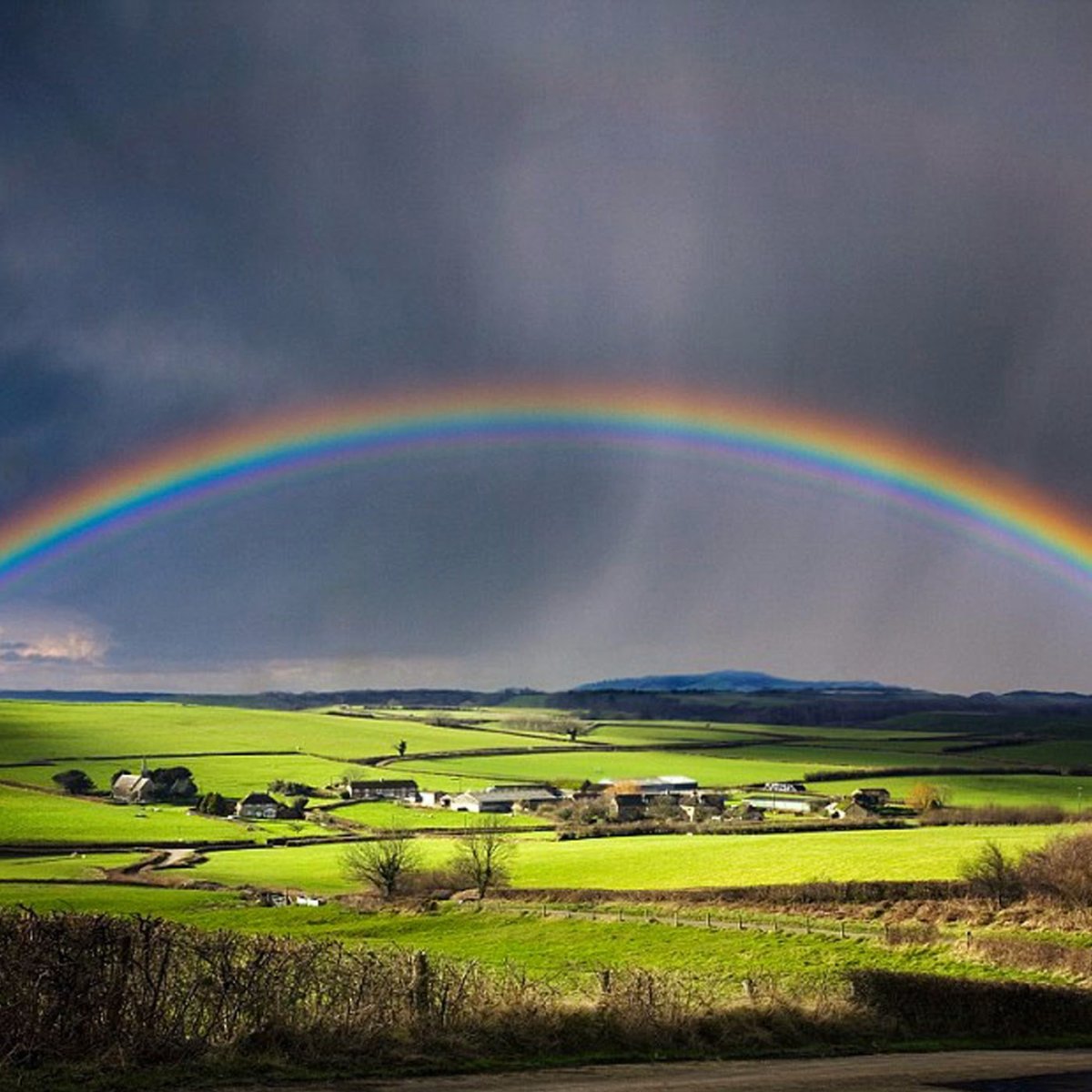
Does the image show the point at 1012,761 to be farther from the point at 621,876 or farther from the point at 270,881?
the point at 270,881

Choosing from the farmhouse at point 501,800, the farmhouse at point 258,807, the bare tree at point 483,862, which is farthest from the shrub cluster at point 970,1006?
the farmhouse at point 501,800

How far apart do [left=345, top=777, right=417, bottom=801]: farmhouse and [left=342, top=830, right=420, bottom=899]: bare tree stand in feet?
164

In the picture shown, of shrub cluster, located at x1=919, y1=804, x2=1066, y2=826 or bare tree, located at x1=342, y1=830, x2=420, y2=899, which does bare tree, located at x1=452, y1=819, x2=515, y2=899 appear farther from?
shrub cluster, located at x1=919, y1=804, x2=1066, y2=826

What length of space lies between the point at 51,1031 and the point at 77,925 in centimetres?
179

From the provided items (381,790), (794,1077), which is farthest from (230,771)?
(794,1077)

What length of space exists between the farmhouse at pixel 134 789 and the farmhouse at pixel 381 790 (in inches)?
1005

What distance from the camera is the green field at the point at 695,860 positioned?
7731 centimetres

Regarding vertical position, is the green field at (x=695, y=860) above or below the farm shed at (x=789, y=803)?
below

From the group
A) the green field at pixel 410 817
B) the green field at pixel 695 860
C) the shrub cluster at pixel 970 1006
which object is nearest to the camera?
the shrub cluster at pixel 970 1006

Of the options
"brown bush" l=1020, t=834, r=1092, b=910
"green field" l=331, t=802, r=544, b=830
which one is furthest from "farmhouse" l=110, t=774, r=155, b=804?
"brown bush" l=1020, t=834, r=1092, b=910

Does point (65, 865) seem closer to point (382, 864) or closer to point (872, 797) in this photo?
point (382, 864)

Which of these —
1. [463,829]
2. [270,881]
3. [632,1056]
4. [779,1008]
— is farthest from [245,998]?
[463,829]

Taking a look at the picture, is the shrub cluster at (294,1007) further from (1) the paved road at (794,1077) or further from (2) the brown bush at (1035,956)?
(2) the brown bush at (1035,956)

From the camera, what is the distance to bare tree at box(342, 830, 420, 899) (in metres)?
84.0
